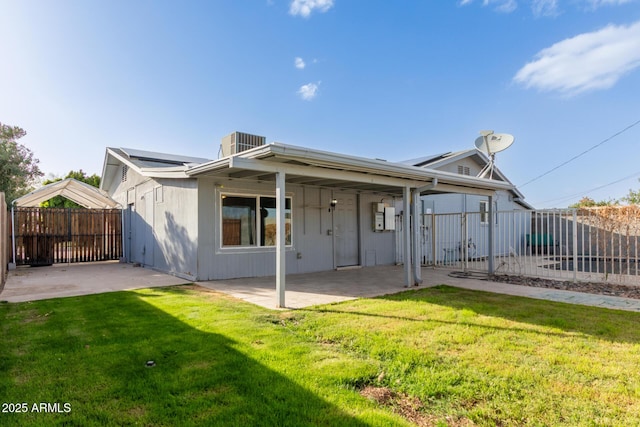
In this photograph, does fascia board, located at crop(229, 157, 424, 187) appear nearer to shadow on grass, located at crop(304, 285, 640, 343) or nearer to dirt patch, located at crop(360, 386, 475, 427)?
shadow on grass, located at crop(304, 285, 640, 343)

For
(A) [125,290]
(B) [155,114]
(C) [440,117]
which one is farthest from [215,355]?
(C) [440,117]

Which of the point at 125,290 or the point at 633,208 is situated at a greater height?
the point at 633,208

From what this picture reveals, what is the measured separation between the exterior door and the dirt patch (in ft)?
24.2

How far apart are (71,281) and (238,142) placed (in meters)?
5.03

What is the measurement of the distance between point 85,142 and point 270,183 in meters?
11.3

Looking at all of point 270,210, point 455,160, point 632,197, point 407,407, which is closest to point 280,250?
point 407,407

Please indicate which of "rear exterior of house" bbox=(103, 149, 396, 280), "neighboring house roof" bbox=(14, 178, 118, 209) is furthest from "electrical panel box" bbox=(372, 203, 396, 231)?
"neighboring house roof" bbox=(14, 178, 118, 209)

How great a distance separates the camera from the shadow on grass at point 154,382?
2197mm

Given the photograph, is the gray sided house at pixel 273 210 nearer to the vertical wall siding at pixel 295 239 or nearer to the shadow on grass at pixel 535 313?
the vertical wall siding at pixel 295 239

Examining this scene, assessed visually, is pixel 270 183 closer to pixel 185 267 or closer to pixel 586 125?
pixel 185 267

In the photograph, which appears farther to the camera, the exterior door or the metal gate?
the metal gate

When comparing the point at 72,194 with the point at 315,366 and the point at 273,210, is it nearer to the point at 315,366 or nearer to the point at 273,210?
the point at 273,210

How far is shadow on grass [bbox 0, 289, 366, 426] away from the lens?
7.21ft

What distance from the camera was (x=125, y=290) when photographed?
665cm
